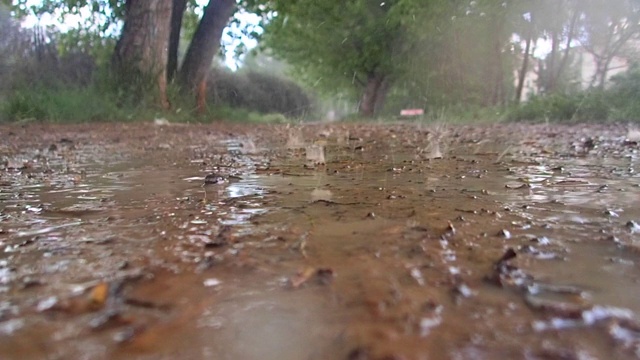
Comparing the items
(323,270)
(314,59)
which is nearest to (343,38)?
(314,59)

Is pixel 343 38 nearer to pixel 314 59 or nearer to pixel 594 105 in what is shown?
pixel 314 59

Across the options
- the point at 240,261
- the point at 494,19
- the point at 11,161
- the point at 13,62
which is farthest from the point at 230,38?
the point at 240,261

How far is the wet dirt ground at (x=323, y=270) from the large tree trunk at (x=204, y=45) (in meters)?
7.72

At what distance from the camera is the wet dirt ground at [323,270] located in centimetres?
68

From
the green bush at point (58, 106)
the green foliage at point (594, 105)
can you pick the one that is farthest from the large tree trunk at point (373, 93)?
the green bush at point (58, 106)

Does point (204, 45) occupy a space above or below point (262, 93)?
above

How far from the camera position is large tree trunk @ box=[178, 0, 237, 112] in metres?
9.36

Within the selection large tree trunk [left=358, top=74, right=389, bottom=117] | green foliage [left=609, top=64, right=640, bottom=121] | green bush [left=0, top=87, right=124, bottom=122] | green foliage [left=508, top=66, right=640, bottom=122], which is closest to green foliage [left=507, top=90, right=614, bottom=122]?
green foliage [left=508, top=66, right=640, bottom=122]

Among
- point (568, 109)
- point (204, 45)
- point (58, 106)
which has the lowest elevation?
point (58, 106)

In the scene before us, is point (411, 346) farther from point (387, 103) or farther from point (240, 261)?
point (387, 103)

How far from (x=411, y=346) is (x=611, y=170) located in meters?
2.08

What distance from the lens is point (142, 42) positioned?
7555 mm

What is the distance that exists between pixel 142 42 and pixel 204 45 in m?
1.96

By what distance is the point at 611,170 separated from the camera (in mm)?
2355
